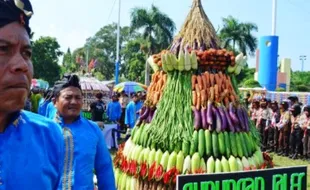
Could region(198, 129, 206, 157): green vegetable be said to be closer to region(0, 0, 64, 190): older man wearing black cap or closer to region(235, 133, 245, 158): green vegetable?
region(235, 133, 245, 158): green vegetable

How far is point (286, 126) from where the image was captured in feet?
35.9

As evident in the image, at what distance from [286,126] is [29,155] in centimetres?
1033

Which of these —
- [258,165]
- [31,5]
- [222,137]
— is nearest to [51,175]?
[31,5]

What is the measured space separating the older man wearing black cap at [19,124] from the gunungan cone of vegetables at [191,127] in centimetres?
293

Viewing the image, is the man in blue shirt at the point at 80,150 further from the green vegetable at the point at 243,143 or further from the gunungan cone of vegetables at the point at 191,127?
the green vegetable at the point at 243,143

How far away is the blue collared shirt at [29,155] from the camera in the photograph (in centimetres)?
135

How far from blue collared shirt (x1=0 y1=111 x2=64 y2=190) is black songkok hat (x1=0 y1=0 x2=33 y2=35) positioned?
0.32 m

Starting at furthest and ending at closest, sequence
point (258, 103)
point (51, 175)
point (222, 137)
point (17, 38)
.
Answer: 1. point (258, 103)
2. point (222, 137)
3. point (51, 175)
4. point (17, 38)

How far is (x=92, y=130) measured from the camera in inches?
112

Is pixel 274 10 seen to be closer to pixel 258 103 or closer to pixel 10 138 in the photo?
pixel 258 103

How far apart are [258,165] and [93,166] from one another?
2.50m

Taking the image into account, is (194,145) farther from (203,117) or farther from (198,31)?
(198,31)

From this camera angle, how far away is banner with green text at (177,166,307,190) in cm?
312

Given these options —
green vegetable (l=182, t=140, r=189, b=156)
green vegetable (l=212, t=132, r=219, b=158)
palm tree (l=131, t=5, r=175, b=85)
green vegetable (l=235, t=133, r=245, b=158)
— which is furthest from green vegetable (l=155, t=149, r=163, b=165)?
palm tree (l=131, t=5, r=175, b=85)
